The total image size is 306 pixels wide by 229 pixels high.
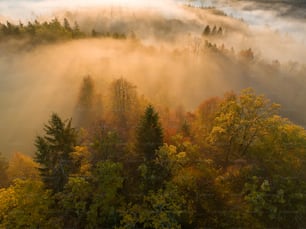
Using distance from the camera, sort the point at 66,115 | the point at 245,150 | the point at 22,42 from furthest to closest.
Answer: the point at 22,42
the point at 66,115
the point at 245,150

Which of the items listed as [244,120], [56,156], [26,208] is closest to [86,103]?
[56,156]

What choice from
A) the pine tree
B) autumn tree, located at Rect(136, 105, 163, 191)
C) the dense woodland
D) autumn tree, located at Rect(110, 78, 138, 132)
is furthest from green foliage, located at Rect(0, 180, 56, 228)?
autumn tree, located at Rect(110, 78, 138, 132)

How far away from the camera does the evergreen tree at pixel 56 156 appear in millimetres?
31688

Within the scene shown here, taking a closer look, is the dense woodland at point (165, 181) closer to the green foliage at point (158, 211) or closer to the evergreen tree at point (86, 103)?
the green foliage at point (158, 211)

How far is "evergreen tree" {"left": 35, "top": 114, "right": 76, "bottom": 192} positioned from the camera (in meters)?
31.7

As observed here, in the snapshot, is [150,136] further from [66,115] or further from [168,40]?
[168,40]

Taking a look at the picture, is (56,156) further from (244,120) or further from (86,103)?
(86,103)

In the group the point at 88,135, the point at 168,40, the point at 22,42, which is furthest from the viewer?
the point at 168,40

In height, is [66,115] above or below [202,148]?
below

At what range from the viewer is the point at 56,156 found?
33.0 m

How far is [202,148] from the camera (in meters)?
40.3

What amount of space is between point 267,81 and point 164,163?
114 meters

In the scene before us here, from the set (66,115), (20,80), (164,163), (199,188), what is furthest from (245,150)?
(20,80)

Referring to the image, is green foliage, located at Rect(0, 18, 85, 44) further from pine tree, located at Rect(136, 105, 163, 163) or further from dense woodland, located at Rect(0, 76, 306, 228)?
pine tree, located at Rect(136, 105, 163, 163)
